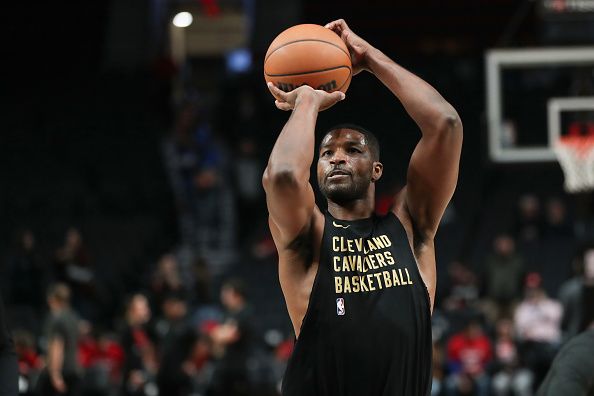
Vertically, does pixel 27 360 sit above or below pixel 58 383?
above

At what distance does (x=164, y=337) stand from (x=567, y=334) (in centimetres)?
378

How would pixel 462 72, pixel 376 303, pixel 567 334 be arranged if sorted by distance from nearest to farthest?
pixel 376 303 < pixel 567 334 < pixel 462 72

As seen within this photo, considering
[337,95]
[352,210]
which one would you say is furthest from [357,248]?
[337,95]

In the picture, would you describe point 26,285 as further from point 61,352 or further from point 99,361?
point 61,352

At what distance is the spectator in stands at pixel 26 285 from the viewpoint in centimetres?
1356

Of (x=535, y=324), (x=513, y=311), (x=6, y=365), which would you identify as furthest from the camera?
(x=513, y=311)

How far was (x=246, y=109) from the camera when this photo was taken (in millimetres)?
17703

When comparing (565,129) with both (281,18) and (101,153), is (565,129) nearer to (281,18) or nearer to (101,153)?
(101,153)

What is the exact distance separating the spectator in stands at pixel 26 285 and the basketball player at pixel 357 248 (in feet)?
33.6

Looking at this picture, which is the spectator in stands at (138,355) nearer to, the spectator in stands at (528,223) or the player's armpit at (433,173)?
the spectator in stands at (528,223)

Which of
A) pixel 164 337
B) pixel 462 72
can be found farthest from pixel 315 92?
pixel 462 72

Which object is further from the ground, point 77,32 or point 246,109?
point 77,32

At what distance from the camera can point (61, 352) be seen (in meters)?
9.92

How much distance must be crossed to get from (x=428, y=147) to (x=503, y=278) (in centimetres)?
1032
